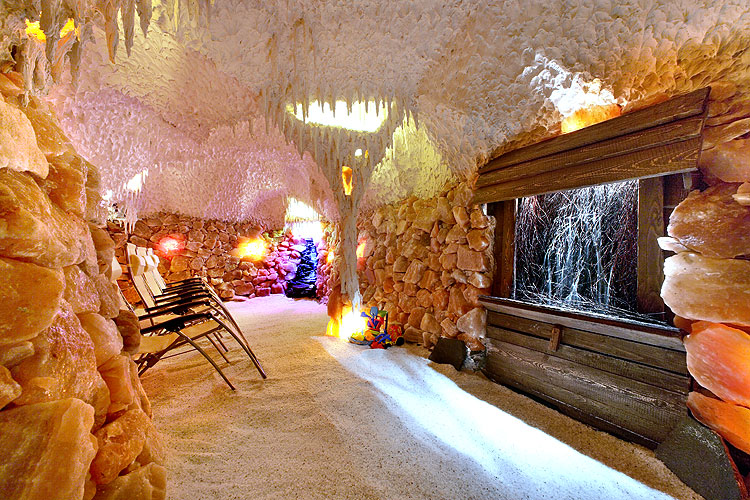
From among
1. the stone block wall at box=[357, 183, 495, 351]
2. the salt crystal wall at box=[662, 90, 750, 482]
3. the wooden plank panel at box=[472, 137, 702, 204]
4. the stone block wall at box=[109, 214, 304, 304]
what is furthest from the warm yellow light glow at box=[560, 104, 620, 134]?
the stone block wall at box=[109, 214, 304, 304]

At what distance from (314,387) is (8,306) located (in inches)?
78.8

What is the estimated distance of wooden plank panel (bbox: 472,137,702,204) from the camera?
1.63 meters

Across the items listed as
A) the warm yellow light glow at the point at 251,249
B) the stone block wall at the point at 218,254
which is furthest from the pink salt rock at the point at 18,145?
the warm yellow light glow at the point at 251,249

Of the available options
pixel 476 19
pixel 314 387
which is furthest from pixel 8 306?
pixel 476 19

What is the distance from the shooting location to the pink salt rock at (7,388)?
0.60m

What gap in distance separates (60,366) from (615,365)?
9.23 feet

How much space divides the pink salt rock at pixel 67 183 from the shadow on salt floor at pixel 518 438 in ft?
6.64

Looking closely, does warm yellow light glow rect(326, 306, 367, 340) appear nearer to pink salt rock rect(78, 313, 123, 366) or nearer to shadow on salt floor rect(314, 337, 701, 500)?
A: shadow on salt floor rect(314, 337, 701, 500)

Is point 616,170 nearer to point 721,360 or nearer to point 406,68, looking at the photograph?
point 721,360

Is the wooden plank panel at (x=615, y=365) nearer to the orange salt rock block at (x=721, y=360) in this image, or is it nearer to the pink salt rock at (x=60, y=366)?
the orange salt rock block at (x=721, y=360)

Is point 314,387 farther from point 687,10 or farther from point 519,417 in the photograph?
point 687,10

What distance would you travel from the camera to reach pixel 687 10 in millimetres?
1466

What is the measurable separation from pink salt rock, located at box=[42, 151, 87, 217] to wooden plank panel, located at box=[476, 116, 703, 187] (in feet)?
9.31

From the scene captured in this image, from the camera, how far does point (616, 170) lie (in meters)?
1.93
